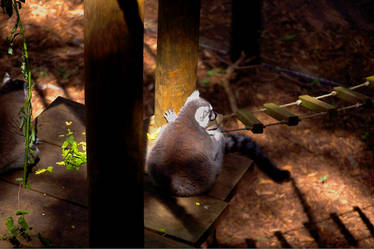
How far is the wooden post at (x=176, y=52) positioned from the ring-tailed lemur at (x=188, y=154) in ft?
1.53

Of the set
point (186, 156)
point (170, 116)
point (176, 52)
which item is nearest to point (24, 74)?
point (186, 156)

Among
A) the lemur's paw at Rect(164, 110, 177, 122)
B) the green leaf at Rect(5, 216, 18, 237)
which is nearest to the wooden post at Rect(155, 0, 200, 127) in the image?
the lemur's paw at Rect(164, 110, 177, 122)

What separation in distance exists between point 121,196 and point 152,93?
506 cm

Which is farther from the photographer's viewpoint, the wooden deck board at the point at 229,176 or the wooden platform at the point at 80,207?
the wooden deck board at the point at 229,176

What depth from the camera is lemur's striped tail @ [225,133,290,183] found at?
4.80 meters

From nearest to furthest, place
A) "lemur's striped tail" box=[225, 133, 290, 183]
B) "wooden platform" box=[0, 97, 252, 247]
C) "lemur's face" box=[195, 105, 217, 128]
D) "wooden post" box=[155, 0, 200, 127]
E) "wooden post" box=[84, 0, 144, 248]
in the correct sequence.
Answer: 1. "wooden post" box=[84, 0, 144, 248]
2. "wooden platform" box=[0, 97, 252, 247]
3. "lemur's face" box=[195, 105, 217, 128]
4. "wooden post" box=[155, 0, 200, 127]
5. "lemur's striped tail" box=[225, 133, 290, 183]

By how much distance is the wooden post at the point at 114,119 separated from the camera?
213cm

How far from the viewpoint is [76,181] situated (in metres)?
4.13

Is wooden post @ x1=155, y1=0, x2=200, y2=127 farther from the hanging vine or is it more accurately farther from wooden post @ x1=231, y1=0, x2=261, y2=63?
wooden post @ x1=231, y1=0, x2=261, y2=63

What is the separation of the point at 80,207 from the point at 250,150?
2098 mm

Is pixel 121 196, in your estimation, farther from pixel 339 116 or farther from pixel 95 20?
pixel 339 116

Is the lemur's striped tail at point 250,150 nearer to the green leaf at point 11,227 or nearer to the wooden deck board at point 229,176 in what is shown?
the wooden deck board at point 229,176

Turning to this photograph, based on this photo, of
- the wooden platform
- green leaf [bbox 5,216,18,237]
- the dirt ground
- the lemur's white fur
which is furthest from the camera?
the dirt ground

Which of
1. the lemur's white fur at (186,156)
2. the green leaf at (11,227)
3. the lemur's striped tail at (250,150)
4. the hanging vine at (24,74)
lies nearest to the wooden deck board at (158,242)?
the lemur's white fur at (186,156)
